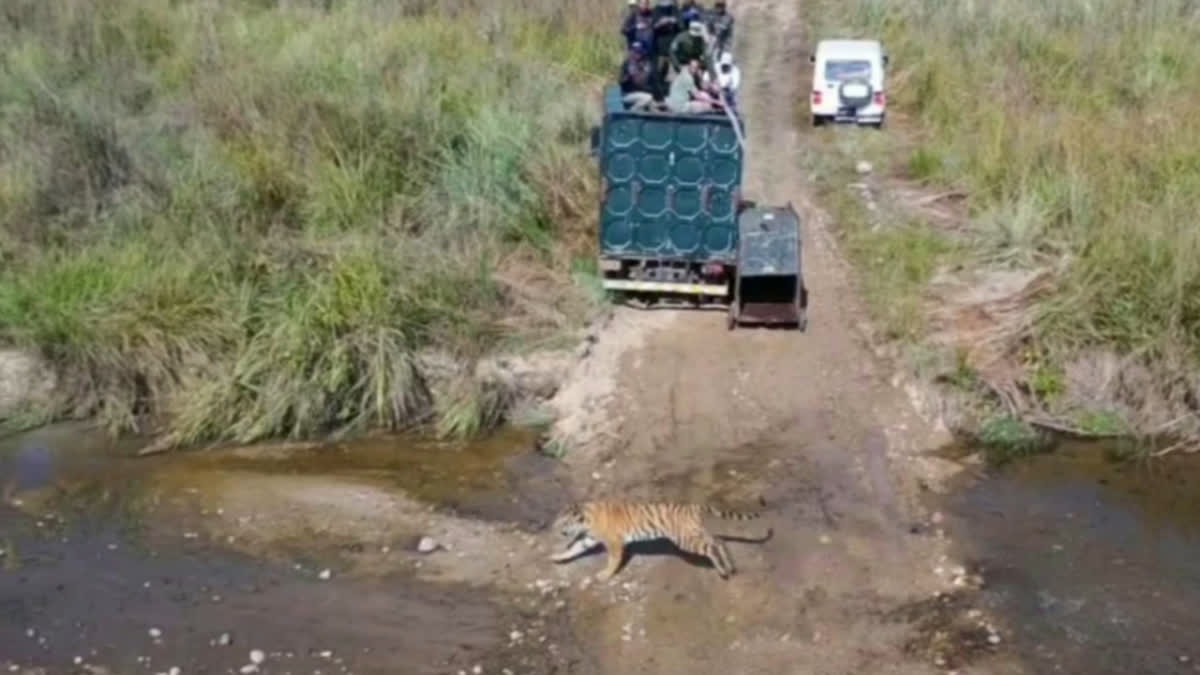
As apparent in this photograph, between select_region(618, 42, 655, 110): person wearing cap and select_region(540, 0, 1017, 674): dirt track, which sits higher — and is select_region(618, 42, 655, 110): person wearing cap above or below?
above

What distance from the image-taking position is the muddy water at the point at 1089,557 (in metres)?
8.24

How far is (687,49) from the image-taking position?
13.3 meters

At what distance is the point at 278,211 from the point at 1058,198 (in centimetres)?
673

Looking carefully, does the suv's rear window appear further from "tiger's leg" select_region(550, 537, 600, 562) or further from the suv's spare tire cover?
"tiger's leg" select_region(550, 537, 600, 562)

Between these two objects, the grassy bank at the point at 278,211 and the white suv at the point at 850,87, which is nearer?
the grassy bank at the point at 278,211

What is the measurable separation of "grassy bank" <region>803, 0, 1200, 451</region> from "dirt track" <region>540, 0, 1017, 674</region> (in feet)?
2.72

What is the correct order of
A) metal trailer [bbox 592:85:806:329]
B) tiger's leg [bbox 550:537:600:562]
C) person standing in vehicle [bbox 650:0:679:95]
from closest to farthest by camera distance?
tiger's leg [bbox 550:537:600:562] → metal trailer [bbox 592:85:806:329] → person standing in vehicle [bbox 650:0:679:95]

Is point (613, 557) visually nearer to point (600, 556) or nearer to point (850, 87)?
point (600, 556)

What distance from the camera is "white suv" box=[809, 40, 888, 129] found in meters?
17.2

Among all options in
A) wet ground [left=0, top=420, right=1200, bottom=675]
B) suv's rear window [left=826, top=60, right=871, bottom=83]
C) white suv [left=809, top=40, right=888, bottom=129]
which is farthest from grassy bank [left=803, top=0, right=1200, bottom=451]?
wet ground [left=0, top=420, right=1200, bottom=675]

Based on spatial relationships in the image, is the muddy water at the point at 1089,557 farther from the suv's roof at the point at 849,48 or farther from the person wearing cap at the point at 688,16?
the suv's roof at the point at 849,48

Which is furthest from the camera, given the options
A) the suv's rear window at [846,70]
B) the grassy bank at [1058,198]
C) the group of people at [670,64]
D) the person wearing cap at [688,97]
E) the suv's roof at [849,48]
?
the suv's roof at [849,48]

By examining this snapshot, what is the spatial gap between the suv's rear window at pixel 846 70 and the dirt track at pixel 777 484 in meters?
4.02

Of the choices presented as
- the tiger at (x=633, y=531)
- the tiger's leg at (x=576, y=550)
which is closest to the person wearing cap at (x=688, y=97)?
the tiger at (x=633, y=531)
